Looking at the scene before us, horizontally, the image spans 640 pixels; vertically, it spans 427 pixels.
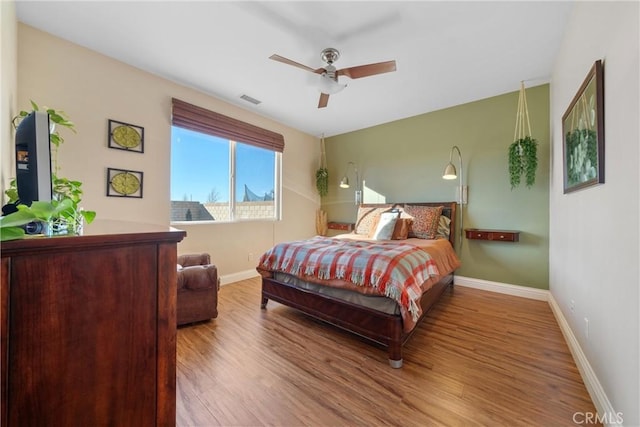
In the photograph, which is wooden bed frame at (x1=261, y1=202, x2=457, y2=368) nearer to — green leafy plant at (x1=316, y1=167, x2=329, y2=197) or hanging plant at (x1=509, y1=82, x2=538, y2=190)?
hanging plant at (x1=509, y1=82, x2=538, y2=190)

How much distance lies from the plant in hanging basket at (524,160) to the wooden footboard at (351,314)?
5.50ft

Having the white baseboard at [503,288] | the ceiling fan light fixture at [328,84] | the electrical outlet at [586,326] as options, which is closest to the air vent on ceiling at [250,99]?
the ceiling fan light fixture at [328,84]

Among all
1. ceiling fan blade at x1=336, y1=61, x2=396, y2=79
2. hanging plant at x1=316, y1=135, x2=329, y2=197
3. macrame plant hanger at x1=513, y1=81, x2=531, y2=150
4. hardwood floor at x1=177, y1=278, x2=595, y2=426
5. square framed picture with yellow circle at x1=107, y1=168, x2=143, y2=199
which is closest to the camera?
hardwood floor at x1=177, y1=278, x2=595, y2=426

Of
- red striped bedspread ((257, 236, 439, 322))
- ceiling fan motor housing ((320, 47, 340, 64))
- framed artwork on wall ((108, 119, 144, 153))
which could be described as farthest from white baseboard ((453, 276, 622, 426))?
framed artwork on wall ((108, 119, 144, 153))

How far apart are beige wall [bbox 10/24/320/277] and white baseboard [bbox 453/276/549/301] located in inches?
125

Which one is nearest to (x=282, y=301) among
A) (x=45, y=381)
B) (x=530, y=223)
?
(x=45, y=381)

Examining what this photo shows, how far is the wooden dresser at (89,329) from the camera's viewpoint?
640mm

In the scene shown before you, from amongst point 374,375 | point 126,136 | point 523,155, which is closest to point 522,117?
point 523,155

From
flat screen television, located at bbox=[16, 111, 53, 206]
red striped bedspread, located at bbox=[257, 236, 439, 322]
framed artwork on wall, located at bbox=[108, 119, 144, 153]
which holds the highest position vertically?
framed artwork on wall, located at bbox=[108, 119, 144, 153]

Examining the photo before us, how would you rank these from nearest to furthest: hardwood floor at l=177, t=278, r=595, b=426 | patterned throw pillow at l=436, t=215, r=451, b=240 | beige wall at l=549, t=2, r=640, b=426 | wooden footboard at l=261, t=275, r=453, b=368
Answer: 1. beige wall at l=549, t=2, r=640, b=426
2. hardwood floor at l=177, t=278, r=595, b=426
3. wooden footboard at l=261, t=275, r=453, b=368
4. patterned throw pillow at l=436, t=215, r=451, b=240

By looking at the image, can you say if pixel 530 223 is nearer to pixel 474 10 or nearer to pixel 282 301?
pixel 474 10

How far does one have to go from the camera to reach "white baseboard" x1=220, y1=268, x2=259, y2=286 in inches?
141

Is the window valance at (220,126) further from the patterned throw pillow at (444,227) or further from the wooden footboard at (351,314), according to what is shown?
the patterned throw pillow at (444,227)

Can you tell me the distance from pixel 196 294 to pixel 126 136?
1.88 meters
